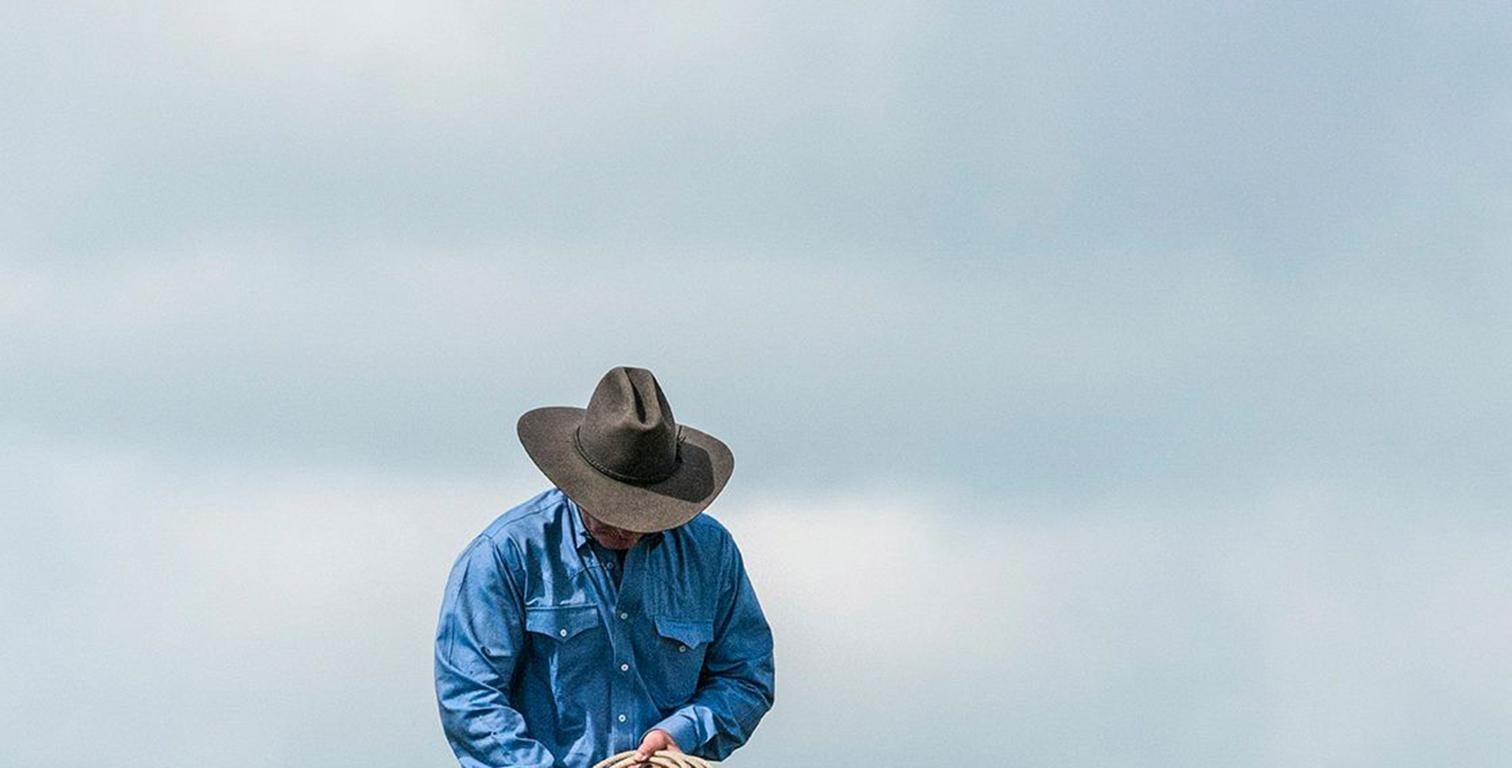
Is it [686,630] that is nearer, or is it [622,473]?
[622,473]

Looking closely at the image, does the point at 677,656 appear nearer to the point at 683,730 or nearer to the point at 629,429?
the point at 683,730

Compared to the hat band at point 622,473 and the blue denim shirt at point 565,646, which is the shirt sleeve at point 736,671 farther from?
the hat band at point 622,473

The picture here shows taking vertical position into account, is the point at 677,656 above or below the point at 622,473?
below

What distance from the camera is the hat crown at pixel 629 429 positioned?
34.5 ft

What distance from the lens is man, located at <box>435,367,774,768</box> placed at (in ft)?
34.5

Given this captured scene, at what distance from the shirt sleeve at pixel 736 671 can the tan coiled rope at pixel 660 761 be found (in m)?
0.30

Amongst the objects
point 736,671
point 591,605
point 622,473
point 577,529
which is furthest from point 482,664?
point 736,671

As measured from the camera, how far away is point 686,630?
10.8 meters

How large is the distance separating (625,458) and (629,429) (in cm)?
10

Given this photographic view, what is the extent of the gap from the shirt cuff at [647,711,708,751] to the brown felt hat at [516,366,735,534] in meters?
0.72

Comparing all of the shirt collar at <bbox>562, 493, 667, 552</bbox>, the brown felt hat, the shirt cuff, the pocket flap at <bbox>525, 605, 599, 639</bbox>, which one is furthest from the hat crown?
the shirt cuff

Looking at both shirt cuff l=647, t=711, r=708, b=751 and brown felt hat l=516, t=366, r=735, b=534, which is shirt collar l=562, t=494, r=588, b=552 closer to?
brown felt hat l=516, t=366, r=735, b=534

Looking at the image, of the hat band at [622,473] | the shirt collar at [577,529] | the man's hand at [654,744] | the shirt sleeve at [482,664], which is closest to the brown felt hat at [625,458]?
the hat band at [622,473]

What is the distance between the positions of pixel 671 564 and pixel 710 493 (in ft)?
1.08
